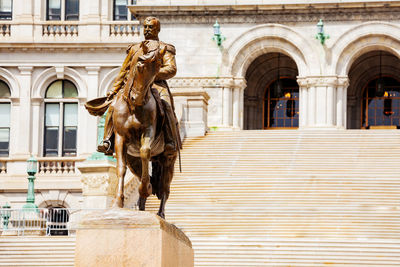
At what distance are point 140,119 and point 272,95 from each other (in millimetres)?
29856

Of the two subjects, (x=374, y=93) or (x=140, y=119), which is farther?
(x=374, y=93)

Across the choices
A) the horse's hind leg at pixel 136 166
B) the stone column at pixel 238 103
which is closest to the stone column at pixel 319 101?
the stone column at pixel 238 103

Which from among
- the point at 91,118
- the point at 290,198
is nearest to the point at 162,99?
the point at 290,198

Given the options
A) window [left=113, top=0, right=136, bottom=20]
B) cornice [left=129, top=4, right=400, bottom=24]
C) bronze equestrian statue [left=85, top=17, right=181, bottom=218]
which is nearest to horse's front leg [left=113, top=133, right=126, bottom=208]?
bronze equestrian statue [left=85, top=17, right=181, bottom=218]

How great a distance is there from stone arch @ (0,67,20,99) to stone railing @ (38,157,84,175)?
127 inches

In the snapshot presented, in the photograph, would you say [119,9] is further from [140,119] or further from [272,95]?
[140,119]

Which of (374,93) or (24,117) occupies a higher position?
(374,93)

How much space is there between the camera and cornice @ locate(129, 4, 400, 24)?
40656 millimetres

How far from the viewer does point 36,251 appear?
81.0 ft

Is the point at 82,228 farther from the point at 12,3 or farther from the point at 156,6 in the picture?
the point at 12,3

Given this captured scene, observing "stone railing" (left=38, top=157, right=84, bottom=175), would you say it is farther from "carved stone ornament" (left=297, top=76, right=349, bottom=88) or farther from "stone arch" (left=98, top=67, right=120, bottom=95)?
"carved stone ornament" (left=297, top=76, right=349, bottom=88)

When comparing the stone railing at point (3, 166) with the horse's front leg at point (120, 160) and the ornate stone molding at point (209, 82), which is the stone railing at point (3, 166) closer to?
the ornate stone molding at point (209, 82)

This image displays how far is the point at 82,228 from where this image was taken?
14.8m

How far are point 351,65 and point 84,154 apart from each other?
36.1ft
